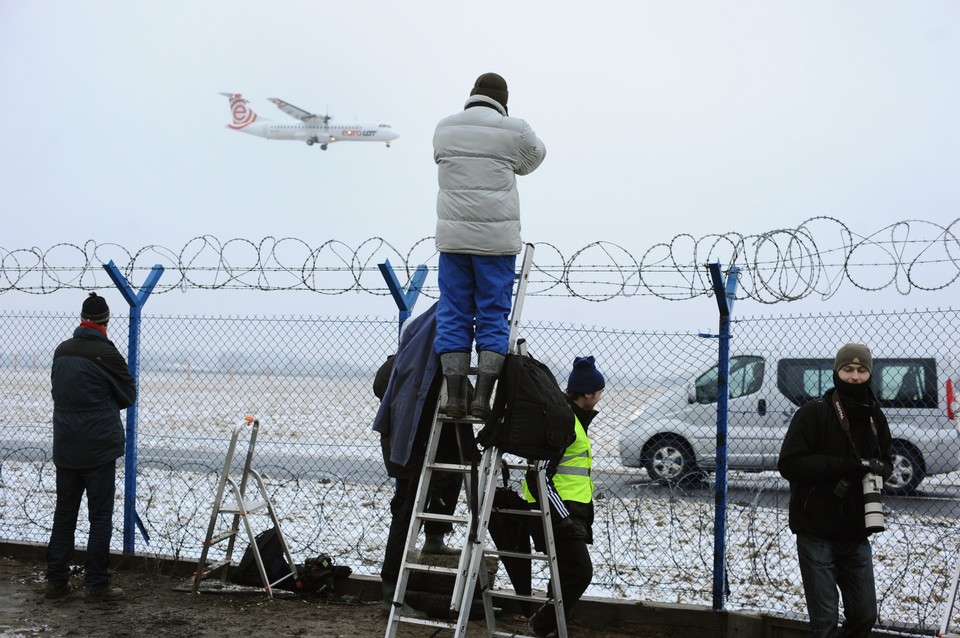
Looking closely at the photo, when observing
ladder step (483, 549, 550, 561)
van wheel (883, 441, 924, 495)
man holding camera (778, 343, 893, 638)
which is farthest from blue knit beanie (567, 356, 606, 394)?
van wheel (883, 441, 924, 495)

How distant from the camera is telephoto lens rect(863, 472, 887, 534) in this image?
3850mm

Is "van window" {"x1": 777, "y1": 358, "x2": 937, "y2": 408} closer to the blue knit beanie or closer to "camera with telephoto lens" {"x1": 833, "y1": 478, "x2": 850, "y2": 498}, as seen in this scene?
the blue knit beanie

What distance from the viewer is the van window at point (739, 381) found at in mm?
8547

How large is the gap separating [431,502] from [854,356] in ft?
7.75

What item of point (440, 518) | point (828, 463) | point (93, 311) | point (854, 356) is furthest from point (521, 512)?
point (93, 311)

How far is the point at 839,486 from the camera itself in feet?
13.0

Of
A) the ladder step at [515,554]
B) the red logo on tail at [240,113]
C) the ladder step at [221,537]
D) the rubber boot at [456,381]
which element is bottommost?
the ladder step at [221,537]

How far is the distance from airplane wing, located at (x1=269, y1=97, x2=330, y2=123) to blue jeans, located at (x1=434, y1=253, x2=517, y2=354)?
6018 cm

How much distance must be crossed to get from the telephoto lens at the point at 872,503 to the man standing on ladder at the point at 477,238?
174 cm

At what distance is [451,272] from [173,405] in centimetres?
2515

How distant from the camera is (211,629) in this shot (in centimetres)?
502

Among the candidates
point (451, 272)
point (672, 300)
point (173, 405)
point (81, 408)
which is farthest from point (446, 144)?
point (173, 405)

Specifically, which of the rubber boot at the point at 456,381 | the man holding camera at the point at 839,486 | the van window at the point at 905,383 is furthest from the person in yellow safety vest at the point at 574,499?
the van window at the point at 905,383

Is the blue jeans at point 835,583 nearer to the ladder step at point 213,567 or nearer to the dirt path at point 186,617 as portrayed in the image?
the dirt path at point 186,617
